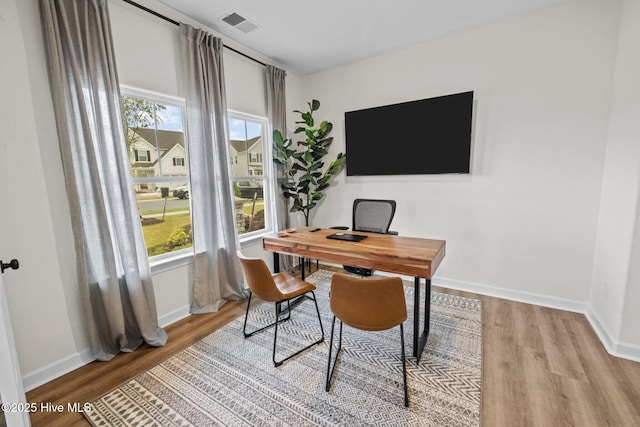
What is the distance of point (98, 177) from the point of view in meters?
1.95

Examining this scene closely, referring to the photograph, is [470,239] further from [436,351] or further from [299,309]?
[299,309]

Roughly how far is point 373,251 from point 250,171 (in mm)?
2199

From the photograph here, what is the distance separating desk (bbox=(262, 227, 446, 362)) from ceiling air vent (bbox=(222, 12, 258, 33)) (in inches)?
84.9

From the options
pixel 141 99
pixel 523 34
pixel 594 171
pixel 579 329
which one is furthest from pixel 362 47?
pixel 579 329

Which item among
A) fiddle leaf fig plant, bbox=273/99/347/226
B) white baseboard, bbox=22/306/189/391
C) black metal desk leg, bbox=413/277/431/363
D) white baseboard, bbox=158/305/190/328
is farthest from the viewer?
fiddle leaf fig plant, bbox=273/99/347/226

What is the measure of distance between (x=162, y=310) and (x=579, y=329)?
376 centimetres

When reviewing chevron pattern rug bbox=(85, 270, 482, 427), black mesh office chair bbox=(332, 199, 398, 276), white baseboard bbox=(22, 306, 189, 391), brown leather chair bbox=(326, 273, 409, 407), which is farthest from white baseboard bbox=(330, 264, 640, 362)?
white baseboard bbox=(22, 306, 189, 391)

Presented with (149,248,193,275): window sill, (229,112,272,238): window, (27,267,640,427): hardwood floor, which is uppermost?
(229,112,272,238): window

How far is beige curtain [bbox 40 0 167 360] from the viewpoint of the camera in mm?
1796

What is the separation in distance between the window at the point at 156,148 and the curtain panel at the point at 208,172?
171 millimetres

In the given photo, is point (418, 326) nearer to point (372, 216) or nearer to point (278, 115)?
point (372, 216)

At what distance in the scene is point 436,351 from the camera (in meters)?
2.07

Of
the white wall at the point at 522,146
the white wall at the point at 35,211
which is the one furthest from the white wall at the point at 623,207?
the white wall at the point at 35,211

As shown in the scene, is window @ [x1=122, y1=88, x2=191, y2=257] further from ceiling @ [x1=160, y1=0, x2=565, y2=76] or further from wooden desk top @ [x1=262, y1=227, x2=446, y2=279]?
wooden desk top @ [x1=262, y1=227, x2=446, y2=279]
